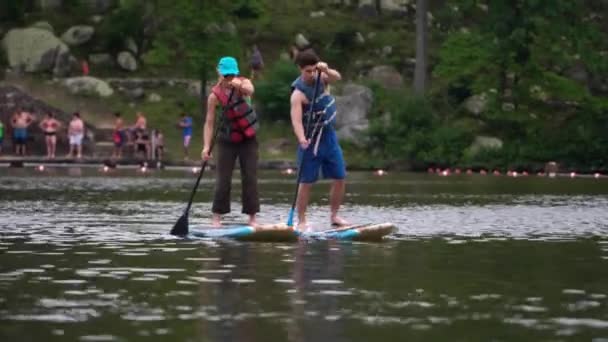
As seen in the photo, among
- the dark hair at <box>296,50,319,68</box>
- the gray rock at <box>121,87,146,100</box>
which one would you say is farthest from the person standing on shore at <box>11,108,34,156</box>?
the dark hair at <box>296,50,319,68</box>

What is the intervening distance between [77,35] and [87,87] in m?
6.10

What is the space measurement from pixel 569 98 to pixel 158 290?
147ft

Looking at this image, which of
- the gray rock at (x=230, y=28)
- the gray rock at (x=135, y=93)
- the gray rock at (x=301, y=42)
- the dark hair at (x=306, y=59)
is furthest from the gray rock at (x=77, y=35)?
the dark hair at (x=306, y=59)

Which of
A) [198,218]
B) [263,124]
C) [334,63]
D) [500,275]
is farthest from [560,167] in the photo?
[500,275]

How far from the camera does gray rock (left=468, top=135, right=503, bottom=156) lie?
54.2 meters

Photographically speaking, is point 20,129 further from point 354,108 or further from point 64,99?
point 354,108

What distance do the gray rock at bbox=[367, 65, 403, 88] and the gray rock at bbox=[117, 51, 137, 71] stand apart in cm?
1000

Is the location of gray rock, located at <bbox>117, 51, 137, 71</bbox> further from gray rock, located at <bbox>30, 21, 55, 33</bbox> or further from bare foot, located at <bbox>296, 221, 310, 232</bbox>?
bare foot, located at <bbox>296, 221, 310, 232</bbox>

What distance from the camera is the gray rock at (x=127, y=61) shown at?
227ft

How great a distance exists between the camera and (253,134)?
1966 centimetres

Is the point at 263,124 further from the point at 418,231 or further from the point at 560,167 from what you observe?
the point at 418,231

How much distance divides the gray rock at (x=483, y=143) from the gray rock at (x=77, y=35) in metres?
20.9

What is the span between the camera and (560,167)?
5241 cm

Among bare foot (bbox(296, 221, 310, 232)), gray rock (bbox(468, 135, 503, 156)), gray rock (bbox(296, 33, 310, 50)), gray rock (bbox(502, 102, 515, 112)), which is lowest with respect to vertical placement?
bare foot (bbox(296, 221, 310, 232))
